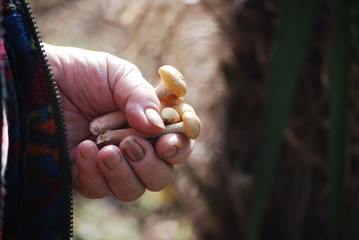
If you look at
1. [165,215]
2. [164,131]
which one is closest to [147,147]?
[164,131]

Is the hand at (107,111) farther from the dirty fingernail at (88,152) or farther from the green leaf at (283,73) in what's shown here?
the green leaf at (283,73)

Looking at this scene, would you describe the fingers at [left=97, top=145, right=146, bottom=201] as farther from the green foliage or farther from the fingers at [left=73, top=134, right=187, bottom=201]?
the green foliage

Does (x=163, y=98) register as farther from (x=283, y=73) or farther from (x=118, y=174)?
(x=283, y=73)

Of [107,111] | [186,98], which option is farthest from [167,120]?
[186,98]

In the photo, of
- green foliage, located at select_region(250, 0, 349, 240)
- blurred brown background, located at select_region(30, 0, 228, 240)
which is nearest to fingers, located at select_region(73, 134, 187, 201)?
green foliage, located at select_region(250, 0, 349, 240)

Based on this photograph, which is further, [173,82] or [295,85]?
[295,85]

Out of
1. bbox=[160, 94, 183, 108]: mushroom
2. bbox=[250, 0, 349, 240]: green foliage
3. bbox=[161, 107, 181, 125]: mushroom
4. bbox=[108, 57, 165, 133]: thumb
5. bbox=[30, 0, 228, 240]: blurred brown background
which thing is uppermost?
bbox=[108, 57, 165, 133]: thumb
